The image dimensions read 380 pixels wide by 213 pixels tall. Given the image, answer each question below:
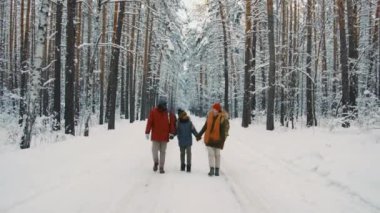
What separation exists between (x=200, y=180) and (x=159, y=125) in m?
2.26

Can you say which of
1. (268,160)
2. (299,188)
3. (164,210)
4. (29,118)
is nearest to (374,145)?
(268,160)

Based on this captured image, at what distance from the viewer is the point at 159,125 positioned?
11164 millimetres

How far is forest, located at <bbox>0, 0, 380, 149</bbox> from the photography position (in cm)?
1702

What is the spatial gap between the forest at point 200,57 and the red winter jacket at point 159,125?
953 millimetres

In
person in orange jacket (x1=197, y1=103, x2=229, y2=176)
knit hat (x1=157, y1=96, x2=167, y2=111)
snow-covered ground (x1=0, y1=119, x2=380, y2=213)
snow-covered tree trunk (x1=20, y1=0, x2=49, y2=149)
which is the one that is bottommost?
snow-covered ground (x1=0, y1=119, x2=380, y2=213)

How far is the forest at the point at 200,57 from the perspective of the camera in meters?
17.0

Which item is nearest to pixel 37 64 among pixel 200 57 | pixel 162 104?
pixel 162 104

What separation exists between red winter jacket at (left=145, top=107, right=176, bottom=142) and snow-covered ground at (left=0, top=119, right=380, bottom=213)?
0.88 m

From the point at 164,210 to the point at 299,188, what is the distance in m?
3.19

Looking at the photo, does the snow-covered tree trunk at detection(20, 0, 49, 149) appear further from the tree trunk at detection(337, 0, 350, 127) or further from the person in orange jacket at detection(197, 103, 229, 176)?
the tree trunk at detection(337, 0, 350, 127)

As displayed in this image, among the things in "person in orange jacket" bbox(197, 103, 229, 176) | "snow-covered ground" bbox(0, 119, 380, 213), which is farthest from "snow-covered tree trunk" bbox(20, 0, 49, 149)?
"person in orange jacket" bbox(197, 103, 229, 176)

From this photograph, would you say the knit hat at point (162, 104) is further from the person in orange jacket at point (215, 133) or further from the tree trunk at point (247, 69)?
the tree trunk at point (247, 69)

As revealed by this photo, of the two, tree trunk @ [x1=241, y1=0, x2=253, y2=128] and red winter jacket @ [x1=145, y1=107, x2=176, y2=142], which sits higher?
tree trunk @ [x1=241, y1=0, x2=253, y2=128]

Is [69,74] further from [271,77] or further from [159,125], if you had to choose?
[271,77]
